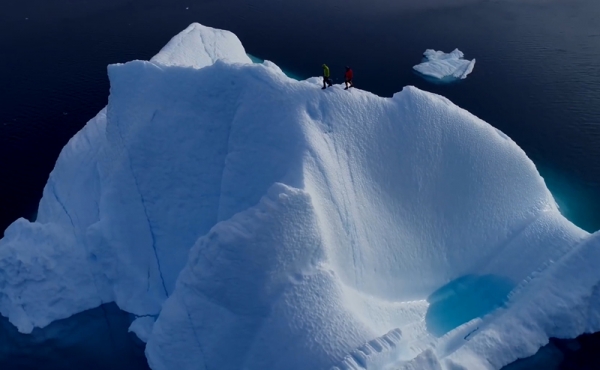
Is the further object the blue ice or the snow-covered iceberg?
the snow-covered iceberg

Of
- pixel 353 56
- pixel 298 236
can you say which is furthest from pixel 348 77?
pixel 353 56

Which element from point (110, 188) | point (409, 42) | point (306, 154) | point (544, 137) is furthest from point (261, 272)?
point (409, 42)

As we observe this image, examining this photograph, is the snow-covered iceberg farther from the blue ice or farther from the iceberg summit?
the blue ice

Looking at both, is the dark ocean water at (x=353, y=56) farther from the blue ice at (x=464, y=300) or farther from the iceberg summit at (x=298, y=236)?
the blue ice at (x=464, y=300)

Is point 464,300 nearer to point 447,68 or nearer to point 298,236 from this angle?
point 298,236

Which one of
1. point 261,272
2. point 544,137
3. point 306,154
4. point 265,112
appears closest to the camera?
point 261,272

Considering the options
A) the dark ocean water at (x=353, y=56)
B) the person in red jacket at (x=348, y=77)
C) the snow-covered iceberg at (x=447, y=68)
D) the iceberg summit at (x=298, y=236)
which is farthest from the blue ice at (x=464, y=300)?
the snow-covered iceberg at (x=447, y=68)

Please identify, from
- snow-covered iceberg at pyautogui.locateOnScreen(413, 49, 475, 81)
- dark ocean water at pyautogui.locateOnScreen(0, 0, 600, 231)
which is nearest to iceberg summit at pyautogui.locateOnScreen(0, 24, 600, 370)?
dark ocean water at pyautogui.locateOnScreen(0, 0, 600, 231)

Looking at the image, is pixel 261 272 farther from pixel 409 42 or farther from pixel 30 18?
pixel 30 18

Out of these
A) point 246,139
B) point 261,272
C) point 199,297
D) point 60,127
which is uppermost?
point 246,139
